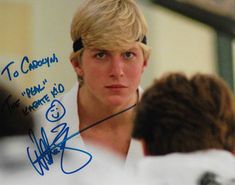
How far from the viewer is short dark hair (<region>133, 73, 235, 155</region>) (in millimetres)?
1194

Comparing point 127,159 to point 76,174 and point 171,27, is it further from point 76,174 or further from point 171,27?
point 171,27

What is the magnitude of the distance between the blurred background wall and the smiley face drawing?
0.15 ft

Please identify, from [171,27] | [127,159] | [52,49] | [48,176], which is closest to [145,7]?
[171,27]

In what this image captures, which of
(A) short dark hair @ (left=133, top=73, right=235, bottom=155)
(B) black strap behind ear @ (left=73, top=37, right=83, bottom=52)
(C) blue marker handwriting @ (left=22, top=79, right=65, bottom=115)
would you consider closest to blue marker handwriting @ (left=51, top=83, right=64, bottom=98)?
(C) blue marker handwriting @ (left=22, top=79, right=65, bottom=115)

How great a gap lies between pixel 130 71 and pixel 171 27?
17cm

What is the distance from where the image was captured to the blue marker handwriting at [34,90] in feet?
3.97

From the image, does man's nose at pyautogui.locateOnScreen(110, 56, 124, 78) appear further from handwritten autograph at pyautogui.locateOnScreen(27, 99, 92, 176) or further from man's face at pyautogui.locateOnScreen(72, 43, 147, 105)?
handwritten autograph at pyautogui.locateOnScreen(27, 99, 92, 176)

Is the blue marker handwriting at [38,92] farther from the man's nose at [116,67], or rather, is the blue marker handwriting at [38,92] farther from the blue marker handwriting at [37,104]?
the man's nose at [116,67]

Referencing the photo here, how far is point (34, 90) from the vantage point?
1.21 m

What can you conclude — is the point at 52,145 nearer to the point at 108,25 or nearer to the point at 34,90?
the point at 34,90

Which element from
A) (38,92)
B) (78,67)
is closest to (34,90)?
(38,92)

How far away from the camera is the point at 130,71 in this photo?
1.18 metres

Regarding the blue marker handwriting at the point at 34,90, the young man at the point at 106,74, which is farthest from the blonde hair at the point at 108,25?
the blue marker handwriting at the point at 34,90
